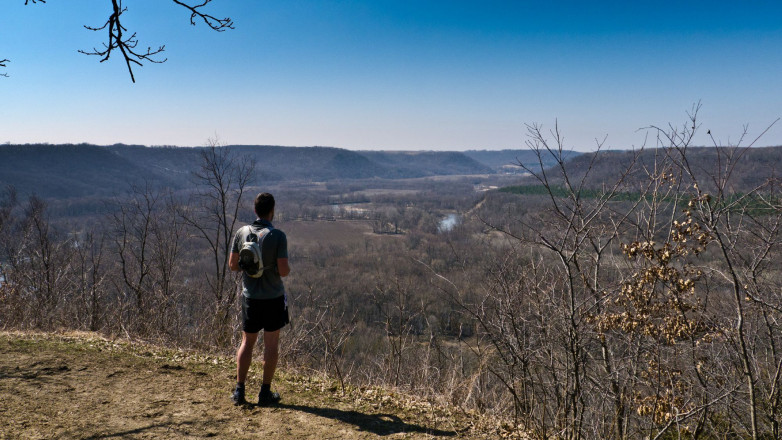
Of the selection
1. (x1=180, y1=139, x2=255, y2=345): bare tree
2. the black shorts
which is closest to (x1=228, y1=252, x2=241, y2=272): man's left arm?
the black shorts

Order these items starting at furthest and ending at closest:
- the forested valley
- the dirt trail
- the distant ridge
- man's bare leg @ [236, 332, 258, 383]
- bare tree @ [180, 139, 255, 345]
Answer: the distant ridge → bare tree @ [180, 139, 255, 345] → the forested valley → man's bare leg @ [236, 332, 258, 383] → the dirt trail

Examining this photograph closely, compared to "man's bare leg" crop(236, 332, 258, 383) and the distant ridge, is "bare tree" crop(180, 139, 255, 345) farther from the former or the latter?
the distant ridge

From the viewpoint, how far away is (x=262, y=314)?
12.7 ft

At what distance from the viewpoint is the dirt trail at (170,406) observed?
11.7 ft

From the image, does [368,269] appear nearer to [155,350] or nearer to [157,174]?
[155,350]

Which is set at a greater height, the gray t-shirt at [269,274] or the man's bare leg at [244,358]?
the gray t-shirt at [269,274]

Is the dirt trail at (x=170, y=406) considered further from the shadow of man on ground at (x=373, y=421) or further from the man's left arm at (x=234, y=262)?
the man's left arm at (x=234, y=262)

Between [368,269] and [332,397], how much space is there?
5928cm

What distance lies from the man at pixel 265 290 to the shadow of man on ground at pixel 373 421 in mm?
563

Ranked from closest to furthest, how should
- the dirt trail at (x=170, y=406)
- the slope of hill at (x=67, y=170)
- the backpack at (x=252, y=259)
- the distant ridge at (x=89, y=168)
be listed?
1. the dirt trail at (x=170, y=406)
2. the backpack at (x=252, y=259)
3. the slope of hill at (x=67, y=170)
4. the distant ridge at (x=89, y=168)

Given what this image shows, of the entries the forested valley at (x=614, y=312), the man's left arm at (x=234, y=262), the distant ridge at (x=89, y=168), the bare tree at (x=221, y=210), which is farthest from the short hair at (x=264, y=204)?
the distant ridge at (x=89, y=168)

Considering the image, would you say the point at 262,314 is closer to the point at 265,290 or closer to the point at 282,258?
the point at 265,290

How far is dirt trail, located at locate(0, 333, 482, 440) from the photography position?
3.56 m

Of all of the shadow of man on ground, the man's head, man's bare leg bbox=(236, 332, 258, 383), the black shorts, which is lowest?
the shadow of man on ground
